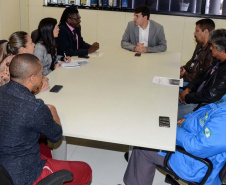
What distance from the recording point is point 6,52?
2.90 metres

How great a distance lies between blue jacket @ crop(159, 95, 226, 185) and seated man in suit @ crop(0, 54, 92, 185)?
2.73 ft

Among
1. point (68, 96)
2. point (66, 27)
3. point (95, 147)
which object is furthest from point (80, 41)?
point (68, 96)

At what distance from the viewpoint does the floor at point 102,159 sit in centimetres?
293

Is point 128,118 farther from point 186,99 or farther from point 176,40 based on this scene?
point 176,40

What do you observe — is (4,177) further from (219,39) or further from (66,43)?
(66,43)

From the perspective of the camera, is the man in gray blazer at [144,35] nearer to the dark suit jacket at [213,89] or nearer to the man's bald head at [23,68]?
the dark suit jacket at [213,89]

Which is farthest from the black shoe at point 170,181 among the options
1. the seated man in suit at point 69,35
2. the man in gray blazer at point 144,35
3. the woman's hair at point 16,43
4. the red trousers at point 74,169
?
the man in gray blazer at point 144,35

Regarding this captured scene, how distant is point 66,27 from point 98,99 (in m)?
1.79

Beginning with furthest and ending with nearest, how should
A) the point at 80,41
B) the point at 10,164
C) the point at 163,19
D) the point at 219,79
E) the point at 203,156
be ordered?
the point at 163,19 → the point at 80,41 → the point at 219,79 → the point at 203,156 → the point at 10,164

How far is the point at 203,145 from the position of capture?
200 cm

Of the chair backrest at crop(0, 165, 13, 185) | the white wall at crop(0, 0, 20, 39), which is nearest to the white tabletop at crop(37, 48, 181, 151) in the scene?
the chair backrest at crop(0, 165, 13, 185)

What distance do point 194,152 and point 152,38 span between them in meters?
2.71

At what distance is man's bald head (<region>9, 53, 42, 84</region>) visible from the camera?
1.88 meters

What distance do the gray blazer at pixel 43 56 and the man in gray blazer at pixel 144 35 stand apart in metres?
1.33
